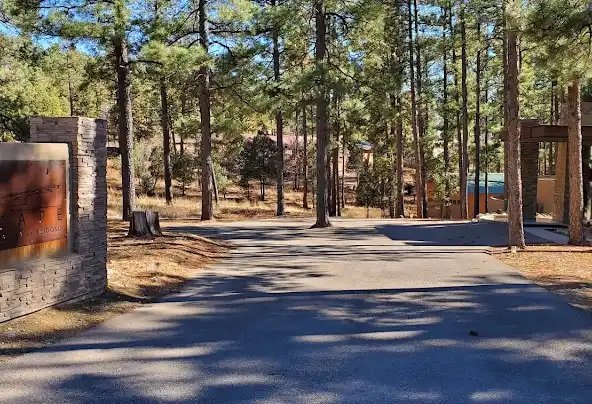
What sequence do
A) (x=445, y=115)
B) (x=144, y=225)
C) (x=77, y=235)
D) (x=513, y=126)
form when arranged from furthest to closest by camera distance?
(x=445, y=115)
(x=144, y=225)
(x=513, y=126)
(x=77, y=235)

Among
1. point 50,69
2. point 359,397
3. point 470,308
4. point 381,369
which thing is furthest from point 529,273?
point 50,69

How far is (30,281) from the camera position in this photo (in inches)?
276

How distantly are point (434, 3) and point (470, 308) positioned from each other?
22556 mm

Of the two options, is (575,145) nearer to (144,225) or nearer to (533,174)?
(533,174)

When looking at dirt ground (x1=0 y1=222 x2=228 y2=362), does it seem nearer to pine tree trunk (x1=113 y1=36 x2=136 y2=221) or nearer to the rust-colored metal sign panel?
the rust-colored metal sign panel

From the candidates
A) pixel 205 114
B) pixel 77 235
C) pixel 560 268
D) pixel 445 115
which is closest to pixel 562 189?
pixel 560 268

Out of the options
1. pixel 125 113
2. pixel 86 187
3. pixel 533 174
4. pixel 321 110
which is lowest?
pixel 86 187

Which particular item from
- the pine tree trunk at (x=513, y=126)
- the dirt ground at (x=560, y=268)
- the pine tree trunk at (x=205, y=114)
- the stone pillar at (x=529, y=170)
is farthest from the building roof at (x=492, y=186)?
the pine tree trunk at (x=513, y=126)

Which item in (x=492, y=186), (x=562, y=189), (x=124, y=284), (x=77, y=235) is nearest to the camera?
(x=77, y=235)

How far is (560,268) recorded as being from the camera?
37.8 feet

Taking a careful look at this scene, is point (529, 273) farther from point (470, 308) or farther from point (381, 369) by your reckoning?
point (381, 369)

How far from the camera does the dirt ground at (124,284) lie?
6473 millimetres

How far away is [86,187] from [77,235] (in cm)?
64

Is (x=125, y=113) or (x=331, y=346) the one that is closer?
(x=331, y=346)
